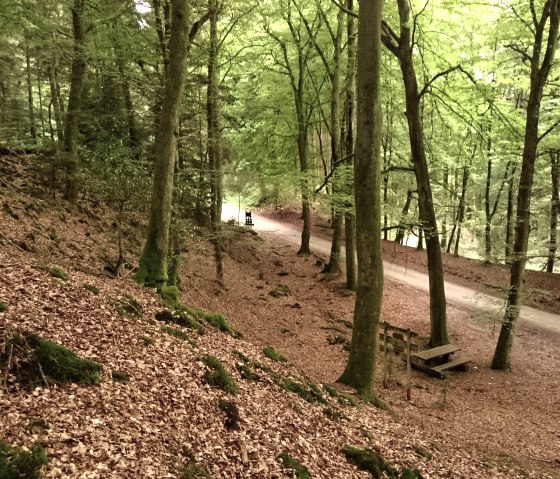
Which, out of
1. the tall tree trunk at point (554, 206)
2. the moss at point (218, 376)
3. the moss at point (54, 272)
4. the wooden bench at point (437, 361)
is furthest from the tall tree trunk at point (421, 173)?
the tall tree trunk at point (554, 206)

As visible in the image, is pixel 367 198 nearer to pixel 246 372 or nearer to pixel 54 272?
pixel 246 372

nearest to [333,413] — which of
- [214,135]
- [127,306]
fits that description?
[127,306]

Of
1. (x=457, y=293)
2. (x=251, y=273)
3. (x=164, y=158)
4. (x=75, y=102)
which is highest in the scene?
(x=75, y=102)

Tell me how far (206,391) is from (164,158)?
4.82 metres

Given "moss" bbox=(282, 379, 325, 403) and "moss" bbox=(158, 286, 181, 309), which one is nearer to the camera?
"moss" bbox=(282, 379, 325, 403)

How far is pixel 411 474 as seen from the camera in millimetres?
5559

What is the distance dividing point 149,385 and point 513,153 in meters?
17.0

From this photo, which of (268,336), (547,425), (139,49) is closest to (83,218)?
(139,49)

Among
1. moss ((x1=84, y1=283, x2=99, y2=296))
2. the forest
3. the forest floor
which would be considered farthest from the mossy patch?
moss ((x1=84, y1=283, x2=99, y2=296))

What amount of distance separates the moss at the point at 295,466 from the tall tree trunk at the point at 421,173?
30.1 feet

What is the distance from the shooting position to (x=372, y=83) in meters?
7.56

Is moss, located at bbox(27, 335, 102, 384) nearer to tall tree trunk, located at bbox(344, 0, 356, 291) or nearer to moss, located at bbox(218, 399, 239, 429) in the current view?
moss, located at bbox(218, 399, 239, 429)

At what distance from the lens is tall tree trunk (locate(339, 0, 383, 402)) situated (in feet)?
24.8

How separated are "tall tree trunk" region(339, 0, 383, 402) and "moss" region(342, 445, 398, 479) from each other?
2.48 meters
